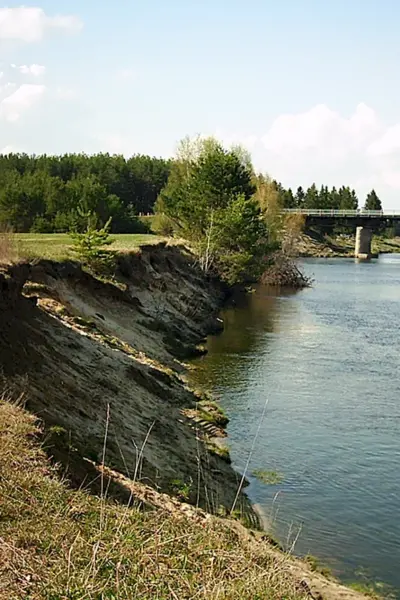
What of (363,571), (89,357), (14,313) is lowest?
(363,571)

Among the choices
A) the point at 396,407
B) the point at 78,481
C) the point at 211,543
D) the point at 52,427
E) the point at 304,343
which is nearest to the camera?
the point at 211,543

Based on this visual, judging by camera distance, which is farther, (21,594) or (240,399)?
(240,399)

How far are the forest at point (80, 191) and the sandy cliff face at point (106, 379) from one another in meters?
11.0

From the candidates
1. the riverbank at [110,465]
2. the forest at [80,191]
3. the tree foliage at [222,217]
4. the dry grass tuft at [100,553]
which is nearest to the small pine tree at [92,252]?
the riverbank at [110,465]

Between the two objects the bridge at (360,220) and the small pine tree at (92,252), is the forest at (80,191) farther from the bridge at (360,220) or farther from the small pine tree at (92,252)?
the bridge at (360,220)

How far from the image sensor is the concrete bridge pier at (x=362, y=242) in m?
133

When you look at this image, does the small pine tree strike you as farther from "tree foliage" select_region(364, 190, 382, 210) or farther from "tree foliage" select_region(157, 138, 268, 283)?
"tree foliage" select_region(364, 190, 382, 210)

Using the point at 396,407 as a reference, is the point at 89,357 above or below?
above

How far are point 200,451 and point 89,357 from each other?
5.17 m

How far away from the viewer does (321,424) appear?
23.6m

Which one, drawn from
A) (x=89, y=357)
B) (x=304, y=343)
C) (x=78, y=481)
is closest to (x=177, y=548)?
(x=78, y=481)

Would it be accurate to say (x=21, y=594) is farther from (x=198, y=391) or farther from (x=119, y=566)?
(x=198, y=391)

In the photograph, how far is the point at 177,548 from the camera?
8250 mm

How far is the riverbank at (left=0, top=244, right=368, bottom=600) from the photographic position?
718 cm
